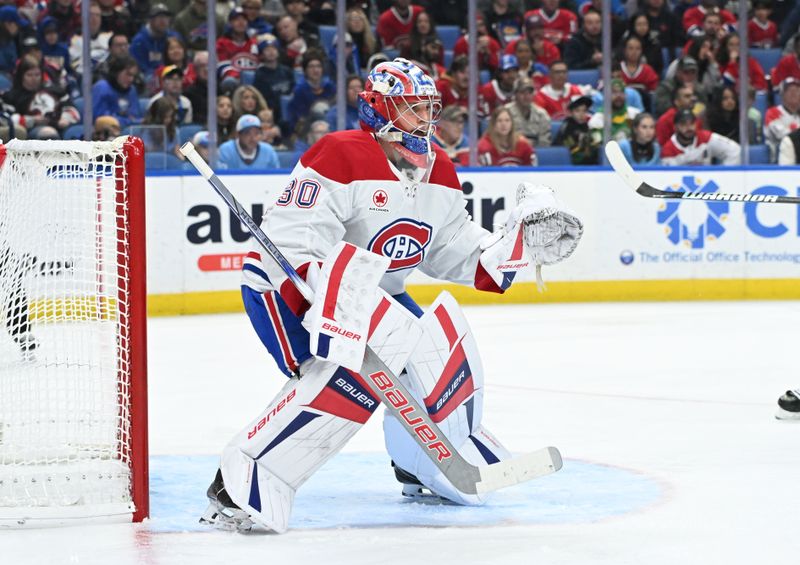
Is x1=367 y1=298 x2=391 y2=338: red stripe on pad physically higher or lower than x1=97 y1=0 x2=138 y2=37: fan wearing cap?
lower

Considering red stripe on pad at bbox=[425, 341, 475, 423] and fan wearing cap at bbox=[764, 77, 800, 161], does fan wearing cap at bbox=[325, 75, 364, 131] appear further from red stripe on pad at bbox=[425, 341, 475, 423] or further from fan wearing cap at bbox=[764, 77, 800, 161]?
red stripe on pad at bbox=[425, 341, 475, 423]

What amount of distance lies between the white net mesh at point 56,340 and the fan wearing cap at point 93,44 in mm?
3948

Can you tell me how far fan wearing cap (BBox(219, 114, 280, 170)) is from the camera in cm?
759

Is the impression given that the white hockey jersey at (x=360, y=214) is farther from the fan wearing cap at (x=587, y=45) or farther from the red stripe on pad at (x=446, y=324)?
the fan wearing cap at (x=587, y=45)

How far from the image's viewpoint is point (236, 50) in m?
7.79

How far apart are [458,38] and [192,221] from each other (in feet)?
6.20

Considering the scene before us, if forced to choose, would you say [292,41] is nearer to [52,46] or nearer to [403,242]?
[52,46]

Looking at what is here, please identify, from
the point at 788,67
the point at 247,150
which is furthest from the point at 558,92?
the point at 247,150

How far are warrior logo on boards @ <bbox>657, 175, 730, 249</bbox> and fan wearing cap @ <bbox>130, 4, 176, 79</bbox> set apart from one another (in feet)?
9.31

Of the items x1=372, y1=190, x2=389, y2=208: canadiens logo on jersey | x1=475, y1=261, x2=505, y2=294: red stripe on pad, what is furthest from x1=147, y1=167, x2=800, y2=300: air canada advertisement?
x1=372, y1=190, x2=389, y2=208: canadiens logo on jersey

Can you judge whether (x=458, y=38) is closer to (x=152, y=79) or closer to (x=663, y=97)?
(x=663, y=97)

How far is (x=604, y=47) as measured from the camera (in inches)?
312

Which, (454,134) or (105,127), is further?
(454,134)

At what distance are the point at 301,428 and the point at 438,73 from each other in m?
5.27
